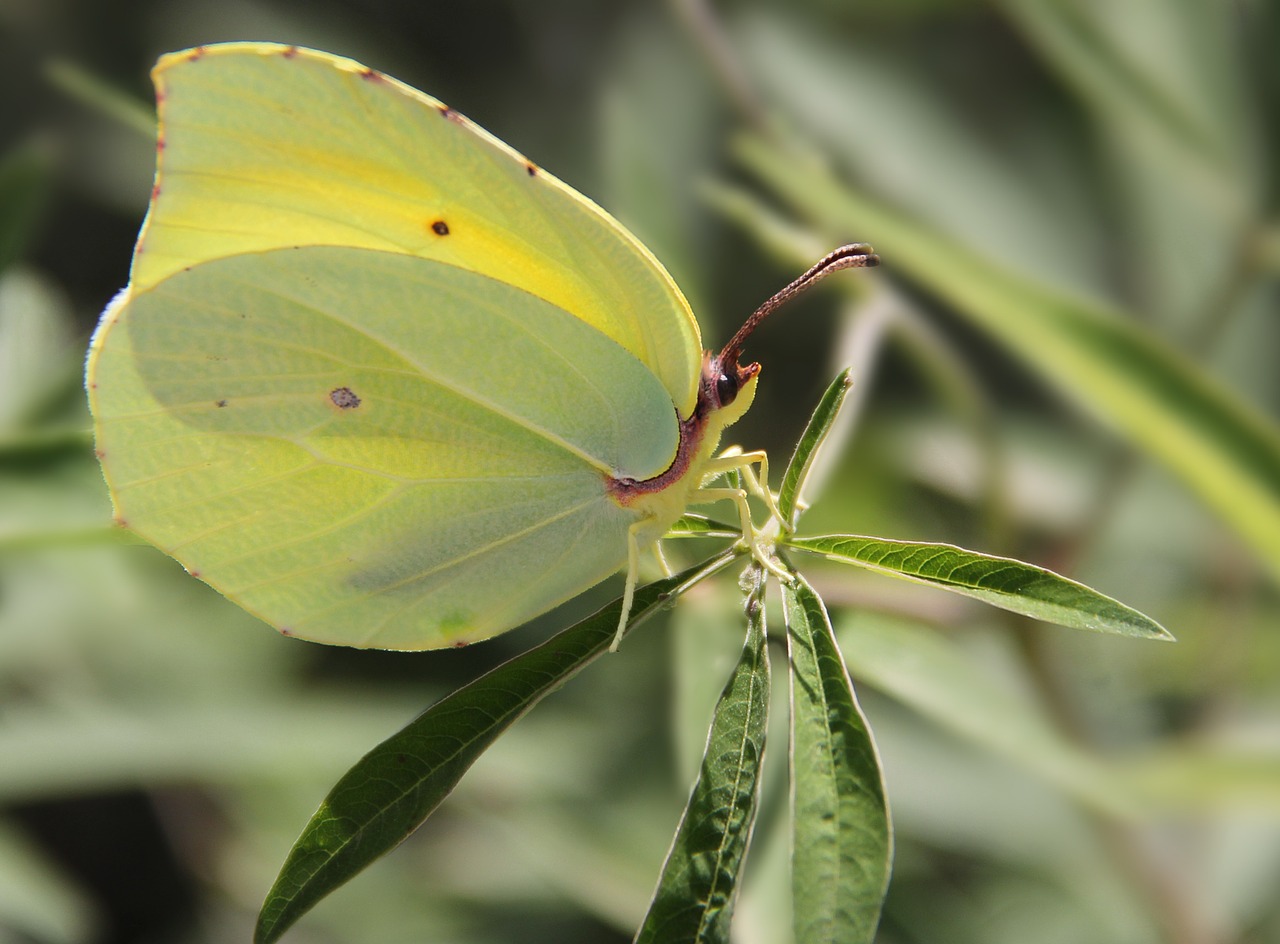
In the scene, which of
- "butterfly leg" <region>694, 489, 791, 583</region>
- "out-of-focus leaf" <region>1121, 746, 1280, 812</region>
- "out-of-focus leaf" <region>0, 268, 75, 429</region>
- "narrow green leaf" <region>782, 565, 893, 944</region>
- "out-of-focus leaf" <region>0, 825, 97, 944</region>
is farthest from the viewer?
"out-of-focus leaf" <region>0, 825, 97, 944</region>

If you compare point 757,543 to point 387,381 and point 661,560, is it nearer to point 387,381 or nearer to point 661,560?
point 661,560

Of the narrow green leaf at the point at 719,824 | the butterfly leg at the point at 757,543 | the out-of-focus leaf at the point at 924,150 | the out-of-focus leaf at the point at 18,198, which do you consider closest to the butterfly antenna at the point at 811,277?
the butterfly leg at the point at 757,543

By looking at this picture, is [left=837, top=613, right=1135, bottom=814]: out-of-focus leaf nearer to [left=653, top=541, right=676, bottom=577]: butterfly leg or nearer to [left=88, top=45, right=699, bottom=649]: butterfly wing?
[left=653, top=541, right=676, bottom=577]: butterfly leg

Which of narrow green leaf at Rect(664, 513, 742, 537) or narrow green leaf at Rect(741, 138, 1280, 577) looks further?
narrow green leaf at Rect(741, 138, 1280, 577)

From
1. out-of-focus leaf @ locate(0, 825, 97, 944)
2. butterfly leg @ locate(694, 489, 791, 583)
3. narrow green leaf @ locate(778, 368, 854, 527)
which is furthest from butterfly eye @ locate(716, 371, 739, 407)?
A: out-of-focus leaf @ locate(0, 825, 97, 944)

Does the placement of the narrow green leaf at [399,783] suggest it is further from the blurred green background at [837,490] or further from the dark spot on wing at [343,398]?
the dark spot on wing at [343,398]

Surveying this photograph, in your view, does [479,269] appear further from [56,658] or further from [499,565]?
[56,658]

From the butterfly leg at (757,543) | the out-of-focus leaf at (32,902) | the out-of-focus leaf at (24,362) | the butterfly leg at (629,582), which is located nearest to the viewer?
the butterfly leg at (629,582)
